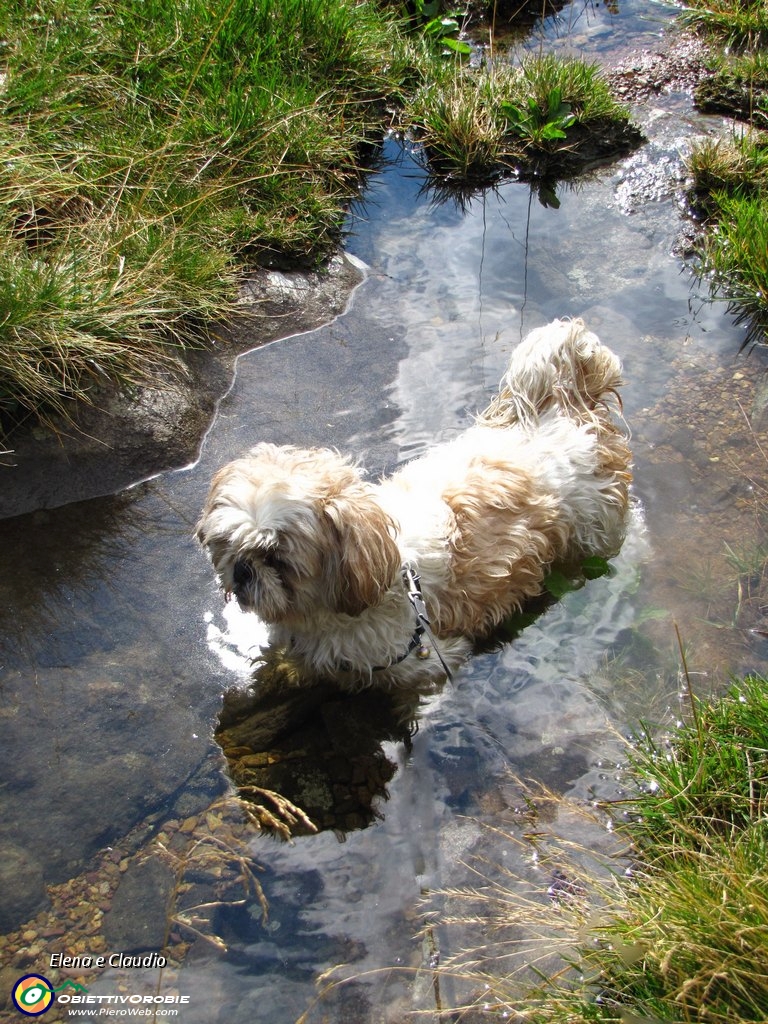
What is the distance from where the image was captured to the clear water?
3.15 m

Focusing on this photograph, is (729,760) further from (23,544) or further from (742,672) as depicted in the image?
(23,544)

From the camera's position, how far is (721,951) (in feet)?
7.89

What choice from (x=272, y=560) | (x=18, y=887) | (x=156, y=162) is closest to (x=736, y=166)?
(x=156, y=162)

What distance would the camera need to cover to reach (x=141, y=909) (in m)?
3.10

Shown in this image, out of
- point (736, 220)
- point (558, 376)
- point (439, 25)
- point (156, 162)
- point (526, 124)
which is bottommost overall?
point (736, 220)

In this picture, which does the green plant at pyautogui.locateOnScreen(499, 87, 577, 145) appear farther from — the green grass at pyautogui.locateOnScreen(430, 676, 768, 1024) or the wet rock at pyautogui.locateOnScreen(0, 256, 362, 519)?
the green grass at pyautogui.locateOnScreen(430, 676, 768, 1024)

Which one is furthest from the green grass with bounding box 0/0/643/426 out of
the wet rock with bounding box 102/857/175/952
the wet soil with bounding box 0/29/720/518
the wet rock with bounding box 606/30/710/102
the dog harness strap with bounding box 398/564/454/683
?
the wet rock with bounding box 102/857/175/952

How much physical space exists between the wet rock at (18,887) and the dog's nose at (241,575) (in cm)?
124

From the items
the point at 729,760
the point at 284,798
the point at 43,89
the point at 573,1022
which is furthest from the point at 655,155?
the point at 573,1022

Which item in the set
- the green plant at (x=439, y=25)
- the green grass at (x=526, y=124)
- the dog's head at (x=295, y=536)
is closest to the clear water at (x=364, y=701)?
the green grass at (x=526, y=124)

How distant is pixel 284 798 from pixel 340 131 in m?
5.23

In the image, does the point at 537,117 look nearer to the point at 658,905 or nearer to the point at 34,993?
the point at 658,905

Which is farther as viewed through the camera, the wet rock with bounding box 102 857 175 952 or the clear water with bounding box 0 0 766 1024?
the clear water with bounding box 0 0 766 1024

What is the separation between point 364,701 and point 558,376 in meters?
1.79
